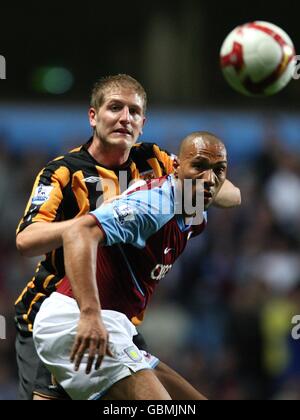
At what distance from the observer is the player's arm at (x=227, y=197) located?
6.34m

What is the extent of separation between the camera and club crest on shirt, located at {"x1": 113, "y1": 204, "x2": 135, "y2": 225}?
509 cm

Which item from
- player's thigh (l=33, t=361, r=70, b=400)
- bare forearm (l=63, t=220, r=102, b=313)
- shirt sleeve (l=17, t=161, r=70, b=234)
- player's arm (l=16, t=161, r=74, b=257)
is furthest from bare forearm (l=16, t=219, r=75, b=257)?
player's thigh (l=33, t=361, r=70, b=400)

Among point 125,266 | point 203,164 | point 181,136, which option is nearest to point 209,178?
point 203,164

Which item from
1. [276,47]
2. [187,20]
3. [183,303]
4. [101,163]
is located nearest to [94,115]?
[101,163]

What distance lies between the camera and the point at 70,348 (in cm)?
527

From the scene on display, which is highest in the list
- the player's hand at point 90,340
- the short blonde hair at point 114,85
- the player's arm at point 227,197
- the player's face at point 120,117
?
the short blonde hair at point 114,85

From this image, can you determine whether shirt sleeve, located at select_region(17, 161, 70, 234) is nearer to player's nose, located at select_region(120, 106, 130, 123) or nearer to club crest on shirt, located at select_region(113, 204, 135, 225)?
player's nose, located at select_region(120, 106, 130, 123)

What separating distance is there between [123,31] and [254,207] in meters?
4.39

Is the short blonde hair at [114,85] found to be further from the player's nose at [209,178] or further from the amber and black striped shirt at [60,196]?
the player's nose at [209,178]

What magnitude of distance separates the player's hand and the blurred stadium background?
17.4 feet

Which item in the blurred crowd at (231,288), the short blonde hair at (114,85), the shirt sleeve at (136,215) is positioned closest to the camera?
the shirt sleeve at (136,215)

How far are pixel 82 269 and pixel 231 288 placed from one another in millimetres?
6354

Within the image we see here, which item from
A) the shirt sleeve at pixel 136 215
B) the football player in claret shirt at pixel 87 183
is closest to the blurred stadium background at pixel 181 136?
the football player in claret shirt at pixel 87 183

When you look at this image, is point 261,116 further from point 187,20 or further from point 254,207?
point 187,20
